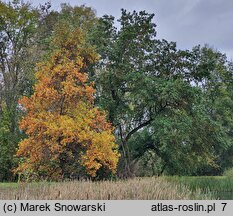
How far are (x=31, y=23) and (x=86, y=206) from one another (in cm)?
2274

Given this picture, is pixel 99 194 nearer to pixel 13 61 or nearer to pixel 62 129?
pixel 62 129

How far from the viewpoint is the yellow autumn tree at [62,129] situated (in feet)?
59.5

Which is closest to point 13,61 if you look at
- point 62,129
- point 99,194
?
point 62,129

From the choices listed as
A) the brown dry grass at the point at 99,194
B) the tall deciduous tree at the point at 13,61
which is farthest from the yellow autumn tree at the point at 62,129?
the brown dry grass at the point at 99,194

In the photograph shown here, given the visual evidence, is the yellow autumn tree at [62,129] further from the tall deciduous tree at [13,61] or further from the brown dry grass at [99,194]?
the brown dry grass at [99,194]

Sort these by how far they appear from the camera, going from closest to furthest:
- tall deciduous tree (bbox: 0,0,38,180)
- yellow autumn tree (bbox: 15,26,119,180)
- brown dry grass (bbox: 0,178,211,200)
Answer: brown dry grass (bbox: 0,178,211,200), yellow autumn tree (bbox: 15,26,119,180), tall deciduous tree (bbox: 0,0,38,180)

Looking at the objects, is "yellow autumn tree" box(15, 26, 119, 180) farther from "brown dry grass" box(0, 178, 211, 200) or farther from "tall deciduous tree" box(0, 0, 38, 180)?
"brown dry grass" box(0, 178, 211, 200)

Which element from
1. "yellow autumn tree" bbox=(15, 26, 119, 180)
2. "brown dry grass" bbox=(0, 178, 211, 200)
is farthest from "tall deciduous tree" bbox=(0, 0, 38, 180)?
"brown dry grass" bbox=(0, 178, 211, 200)

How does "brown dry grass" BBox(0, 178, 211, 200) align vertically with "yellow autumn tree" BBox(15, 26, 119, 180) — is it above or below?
below

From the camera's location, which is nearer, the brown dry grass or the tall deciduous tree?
the brown dry grass

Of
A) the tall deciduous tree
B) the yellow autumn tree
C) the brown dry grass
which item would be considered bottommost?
the brown dry grass

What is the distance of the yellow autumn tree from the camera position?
18.1 metres

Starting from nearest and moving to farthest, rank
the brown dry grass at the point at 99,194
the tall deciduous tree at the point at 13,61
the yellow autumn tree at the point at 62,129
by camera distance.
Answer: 1. the brown dry grass at the point at 99,194
2. the yellow autumn tree at the point at 62,129
3. the tall deciduous tree at the point at 13,61

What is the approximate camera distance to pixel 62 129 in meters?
17.7
